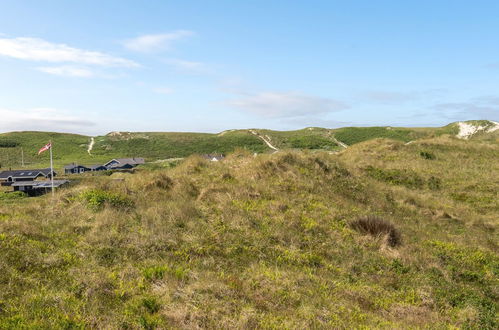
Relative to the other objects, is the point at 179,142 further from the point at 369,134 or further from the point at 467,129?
the point at 467,129

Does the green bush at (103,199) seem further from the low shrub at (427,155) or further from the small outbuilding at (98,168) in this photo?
the small outbuilding at (98,168)

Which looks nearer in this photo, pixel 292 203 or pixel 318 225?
pixel 318 225

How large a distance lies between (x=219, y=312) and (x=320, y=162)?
14.7 meters

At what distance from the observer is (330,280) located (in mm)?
8383

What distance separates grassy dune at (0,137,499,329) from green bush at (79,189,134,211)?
55mm

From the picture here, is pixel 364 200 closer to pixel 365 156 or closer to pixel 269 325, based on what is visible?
pixel 269 325

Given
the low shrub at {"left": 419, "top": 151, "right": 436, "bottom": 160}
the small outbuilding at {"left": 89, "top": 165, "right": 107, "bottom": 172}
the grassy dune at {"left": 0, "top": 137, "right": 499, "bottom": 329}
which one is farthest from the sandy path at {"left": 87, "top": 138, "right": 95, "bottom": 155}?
the grassy dune at {"left": 0, "top": 137, "right": 499, "bottom": 329}

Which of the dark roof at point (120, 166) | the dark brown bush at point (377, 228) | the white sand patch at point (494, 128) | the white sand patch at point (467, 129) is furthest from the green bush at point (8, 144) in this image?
the white sand patch at point (494, 128)

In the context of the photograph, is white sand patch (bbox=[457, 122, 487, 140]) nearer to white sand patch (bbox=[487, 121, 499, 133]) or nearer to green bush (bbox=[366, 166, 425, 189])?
white sand patch (bbox=[487, 121, 499, 133])

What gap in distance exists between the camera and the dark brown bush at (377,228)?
37.9 ft

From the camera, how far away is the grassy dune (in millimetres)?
6293

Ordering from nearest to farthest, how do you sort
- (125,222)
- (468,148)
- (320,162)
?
(125,222) < (320,162) < (468,148)

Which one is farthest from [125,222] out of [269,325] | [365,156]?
[365,156]

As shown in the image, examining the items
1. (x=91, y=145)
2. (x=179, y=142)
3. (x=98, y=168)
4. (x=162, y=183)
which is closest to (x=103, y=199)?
(x=162, y=183)
